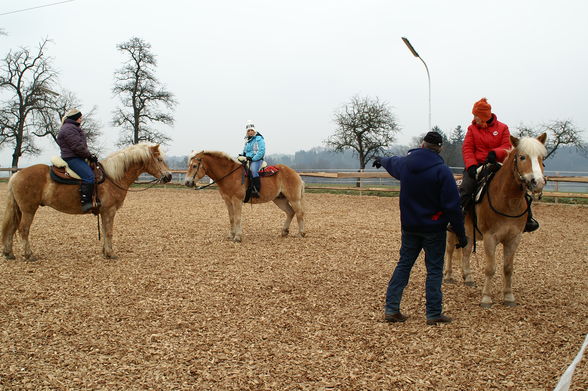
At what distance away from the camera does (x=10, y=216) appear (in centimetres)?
719

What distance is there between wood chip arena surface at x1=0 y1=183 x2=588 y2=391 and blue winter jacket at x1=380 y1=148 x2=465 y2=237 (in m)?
→ 1.11

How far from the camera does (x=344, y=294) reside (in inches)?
223

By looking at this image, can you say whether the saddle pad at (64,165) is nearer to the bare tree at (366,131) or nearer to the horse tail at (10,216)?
the horse tail at (10,216)

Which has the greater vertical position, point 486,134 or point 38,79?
point 38,79

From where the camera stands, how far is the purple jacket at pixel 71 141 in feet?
23.0

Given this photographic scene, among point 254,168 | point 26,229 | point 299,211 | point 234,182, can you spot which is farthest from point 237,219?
point 26,229

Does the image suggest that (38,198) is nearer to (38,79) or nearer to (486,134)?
(486,134)

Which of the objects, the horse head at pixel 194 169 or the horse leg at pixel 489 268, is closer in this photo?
the horse leg at pixel 489 268

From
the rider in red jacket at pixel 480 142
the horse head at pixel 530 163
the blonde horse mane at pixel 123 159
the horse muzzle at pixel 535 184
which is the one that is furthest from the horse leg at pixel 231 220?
the horse muzzle at pixel 535 184

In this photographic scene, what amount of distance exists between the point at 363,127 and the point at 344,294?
85.9ft

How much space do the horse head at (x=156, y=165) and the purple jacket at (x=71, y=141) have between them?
1.10 meters

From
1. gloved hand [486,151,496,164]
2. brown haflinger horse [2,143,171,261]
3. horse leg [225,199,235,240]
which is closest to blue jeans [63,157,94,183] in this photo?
brown haflinger horse [2,143,171,261]

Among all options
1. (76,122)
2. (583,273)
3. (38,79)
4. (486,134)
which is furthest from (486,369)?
(38,79)

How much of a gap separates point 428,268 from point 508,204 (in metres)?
1.30
